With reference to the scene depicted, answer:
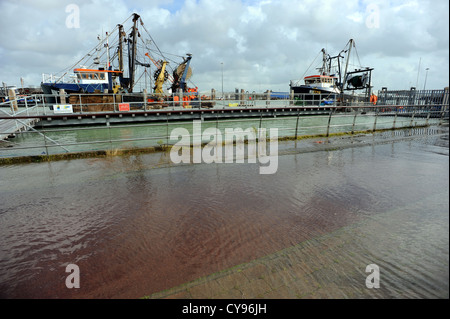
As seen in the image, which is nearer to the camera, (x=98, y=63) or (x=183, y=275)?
(x=183, y=275)

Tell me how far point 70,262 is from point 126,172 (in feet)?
12.6

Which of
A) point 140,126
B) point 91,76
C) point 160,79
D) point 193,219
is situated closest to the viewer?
point 193,219

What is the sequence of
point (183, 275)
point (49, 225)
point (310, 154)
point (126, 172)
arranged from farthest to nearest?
point (310, 154)
point (126, 172)
point (49, 225)
point (183, 275)

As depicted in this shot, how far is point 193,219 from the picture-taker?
3947 millimetres

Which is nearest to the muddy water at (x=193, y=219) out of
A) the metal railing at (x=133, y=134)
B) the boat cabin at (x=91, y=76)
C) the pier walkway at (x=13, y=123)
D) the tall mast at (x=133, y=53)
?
the pier walkway at (x=13, y=123)

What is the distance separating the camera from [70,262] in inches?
116

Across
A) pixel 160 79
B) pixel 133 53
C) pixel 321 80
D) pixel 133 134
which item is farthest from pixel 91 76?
pixel 321 80

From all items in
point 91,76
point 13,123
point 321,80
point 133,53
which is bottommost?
point 13,123

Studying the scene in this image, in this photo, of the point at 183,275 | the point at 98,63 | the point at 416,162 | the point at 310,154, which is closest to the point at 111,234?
the point at 183,275

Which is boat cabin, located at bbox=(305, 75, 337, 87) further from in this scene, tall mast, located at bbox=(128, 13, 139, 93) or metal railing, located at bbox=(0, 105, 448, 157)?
tall mast, located at bbox=(128, 13, 139, 93)

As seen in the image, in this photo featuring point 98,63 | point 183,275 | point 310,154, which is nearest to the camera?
point 183,275

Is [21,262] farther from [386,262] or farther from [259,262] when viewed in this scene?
[386,262]

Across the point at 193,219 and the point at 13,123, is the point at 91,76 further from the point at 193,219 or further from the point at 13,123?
the point at 193,219

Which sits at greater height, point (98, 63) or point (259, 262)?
point (98, 63)
